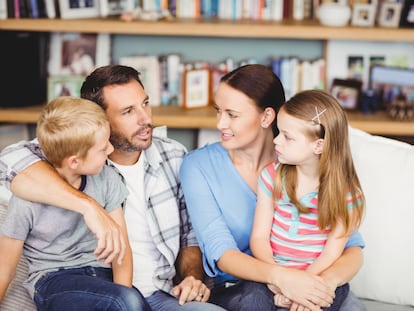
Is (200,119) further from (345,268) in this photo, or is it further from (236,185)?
(345,268)

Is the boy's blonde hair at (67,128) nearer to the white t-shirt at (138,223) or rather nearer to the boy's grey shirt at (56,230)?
the boy's grey shirt at (56,230)

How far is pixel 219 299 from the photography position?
1.88m

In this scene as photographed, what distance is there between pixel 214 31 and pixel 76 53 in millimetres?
783

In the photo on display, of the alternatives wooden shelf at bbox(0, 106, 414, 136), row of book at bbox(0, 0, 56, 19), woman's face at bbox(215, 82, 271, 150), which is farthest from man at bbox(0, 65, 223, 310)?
row of book at bbox(0, 0, 56, 19)

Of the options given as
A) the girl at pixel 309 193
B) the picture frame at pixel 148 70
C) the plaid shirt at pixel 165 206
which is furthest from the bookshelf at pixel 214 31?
the girl at pixel 309 193

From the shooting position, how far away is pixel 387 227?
6.31 feet

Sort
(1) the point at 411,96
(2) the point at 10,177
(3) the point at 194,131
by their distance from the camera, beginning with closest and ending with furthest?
1. (2) the point at 10,177
2. (1) the point at 411,96
3. (3) the point at 194,131

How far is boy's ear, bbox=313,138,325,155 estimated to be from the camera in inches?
69.4

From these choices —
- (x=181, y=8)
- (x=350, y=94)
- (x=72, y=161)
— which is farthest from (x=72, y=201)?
(x=350, y=94)

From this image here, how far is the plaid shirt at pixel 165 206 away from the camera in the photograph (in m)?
1.90

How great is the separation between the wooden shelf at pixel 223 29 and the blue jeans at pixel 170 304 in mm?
1483

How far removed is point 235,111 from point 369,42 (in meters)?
1.65

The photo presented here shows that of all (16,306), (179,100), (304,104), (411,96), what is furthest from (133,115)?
(411,96)

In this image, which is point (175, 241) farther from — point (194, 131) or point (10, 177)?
point (194, 131)
